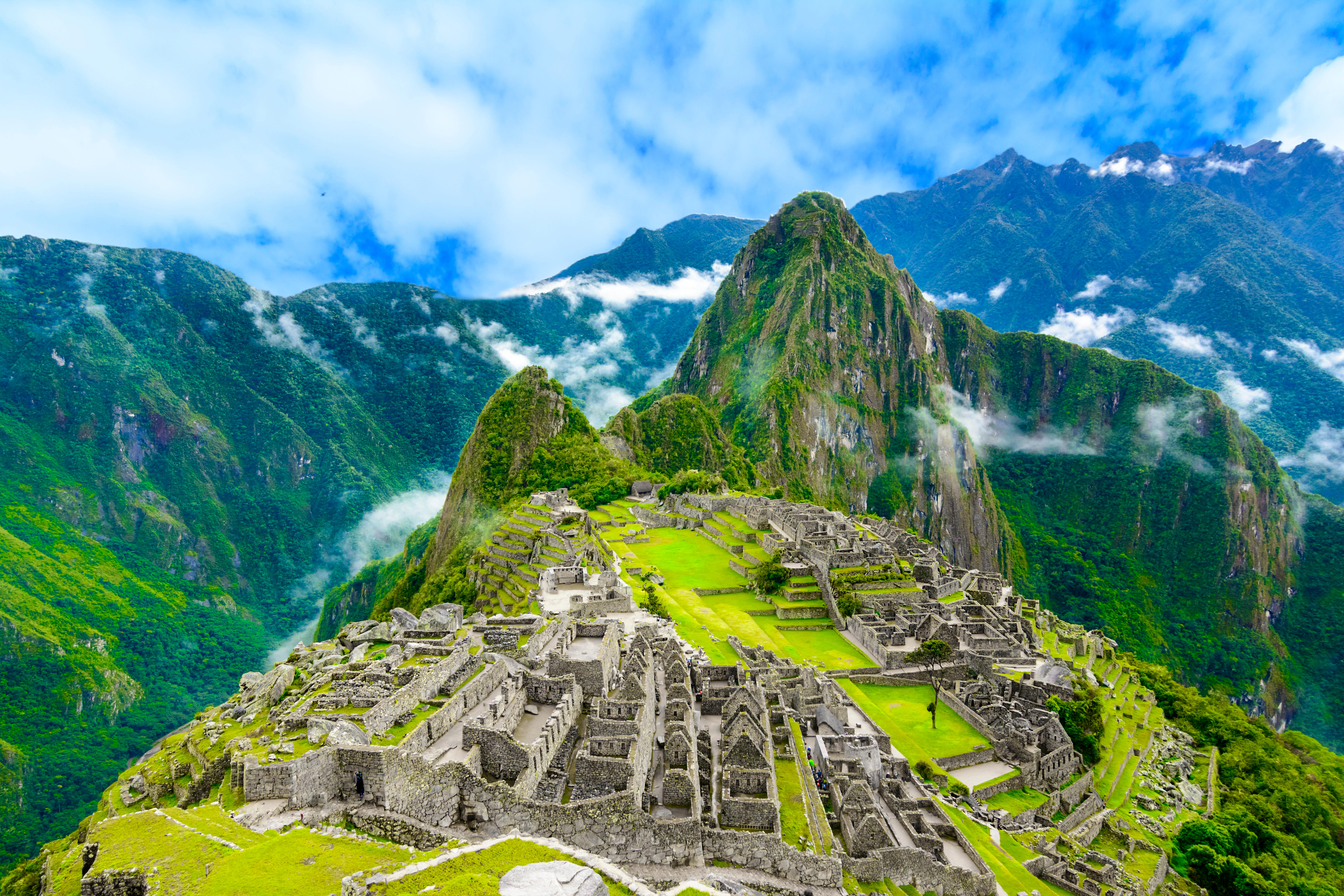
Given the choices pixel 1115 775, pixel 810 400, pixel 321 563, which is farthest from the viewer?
pixel 810 400

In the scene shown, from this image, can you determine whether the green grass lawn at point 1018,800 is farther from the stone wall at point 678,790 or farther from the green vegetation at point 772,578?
the green vegetation at point 772,578

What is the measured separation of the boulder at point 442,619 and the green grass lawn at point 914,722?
70.7ft

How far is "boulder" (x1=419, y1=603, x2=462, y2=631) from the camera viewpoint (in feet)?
108

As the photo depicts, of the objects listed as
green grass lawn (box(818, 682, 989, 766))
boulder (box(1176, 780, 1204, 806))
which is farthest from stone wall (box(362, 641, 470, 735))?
boulder (box(1176, 780, 1204, 806))

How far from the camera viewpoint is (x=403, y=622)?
38.0 meters

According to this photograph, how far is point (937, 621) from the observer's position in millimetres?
Result: 45656

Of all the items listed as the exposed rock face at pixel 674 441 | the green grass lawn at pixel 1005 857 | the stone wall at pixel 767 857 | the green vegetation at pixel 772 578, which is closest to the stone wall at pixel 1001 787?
the green grass lawn at pixel 1005 857

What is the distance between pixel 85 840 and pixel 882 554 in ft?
177

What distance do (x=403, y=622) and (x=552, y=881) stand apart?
29.1 m

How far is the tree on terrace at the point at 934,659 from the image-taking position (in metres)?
41.7

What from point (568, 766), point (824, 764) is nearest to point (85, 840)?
point (568, 766)

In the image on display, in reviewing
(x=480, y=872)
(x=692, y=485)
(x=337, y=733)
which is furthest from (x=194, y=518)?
(x=480, y=872)

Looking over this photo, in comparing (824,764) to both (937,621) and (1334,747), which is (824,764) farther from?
(1334,747)

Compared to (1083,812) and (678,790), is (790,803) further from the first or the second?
(1083,812)
